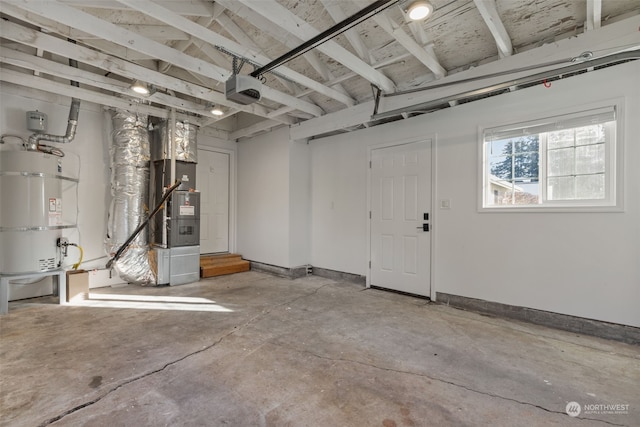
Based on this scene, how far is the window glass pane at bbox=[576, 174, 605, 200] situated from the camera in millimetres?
2783

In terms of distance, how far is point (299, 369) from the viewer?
2.16 metres

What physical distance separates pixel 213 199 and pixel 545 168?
208 inches

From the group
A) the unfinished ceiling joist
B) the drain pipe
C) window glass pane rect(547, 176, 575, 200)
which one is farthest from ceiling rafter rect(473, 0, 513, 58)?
the drain pipe

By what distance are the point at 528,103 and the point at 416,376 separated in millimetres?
2955

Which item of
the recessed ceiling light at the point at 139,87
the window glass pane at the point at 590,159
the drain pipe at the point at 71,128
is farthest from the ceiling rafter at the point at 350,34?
the drain pipe at the point at 71,128

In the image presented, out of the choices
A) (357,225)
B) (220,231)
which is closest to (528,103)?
(357,225)

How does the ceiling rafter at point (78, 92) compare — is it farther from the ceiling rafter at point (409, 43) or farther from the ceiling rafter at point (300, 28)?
the ceiling rafter at point (409, 43)

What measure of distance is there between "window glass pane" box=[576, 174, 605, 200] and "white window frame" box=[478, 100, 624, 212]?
0.13 feet

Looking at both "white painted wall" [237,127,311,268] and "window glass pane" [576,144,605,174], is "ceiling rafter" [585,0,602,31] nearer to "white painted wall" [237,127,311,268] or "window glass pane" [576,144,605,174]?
"window glass pane" [576,144,605,174]

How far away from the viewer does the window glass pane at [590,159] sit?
279cm

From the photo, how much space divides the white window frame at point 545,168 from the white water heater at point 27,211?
5.15 meters

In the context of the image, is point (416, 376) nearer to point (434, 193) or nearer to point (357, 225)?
point (434, 193)

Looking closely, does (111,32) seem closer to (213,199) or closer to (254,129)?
(254,129)

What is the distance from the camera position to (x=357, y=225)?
15.6 feet
